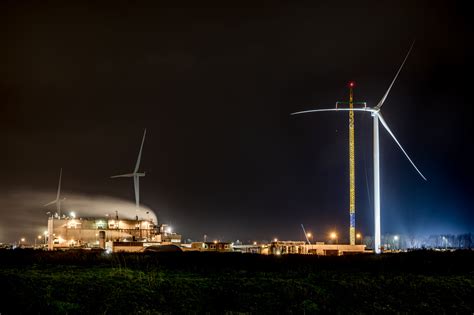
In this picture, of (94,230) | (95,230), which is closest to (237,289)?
(95,230)

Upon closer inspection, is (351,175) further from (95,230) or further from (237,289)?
(237,289)

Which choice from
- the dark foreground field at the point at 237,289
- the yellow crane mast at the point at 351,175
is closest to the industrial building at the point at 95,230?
the yellow crane mast at the point at 351,175

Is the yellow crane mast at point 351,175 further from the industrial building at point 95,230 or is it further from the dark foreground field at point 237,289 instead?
the dark foreground field at point 237,289

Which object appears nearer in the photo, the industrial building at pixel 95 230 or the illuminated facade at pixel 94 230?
the industrial building at pixel 95 230

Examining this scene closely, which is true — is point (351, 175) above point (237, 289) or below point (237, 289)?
above

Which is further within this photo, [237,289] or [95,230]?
[95,230]

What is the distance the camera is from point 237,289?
2986 centimetres

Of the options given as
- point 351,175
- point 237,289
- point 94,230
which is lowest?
point 94,230

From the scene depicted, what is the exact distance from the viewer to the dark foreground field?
87.1ft

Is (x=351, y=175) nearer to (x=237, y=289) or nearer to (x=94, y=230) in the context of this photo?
(x=94, y=230)

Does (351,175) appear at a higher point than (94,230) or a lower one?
higher

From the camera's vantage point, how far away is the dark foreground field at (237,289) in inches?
1046

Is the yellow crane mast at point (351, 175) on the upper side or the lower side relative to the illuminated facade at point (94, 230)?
upper

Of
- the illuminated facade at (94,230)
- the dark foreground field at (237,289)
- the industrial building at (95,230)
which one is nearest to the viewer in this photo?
the dark foreground field at (237,289)
